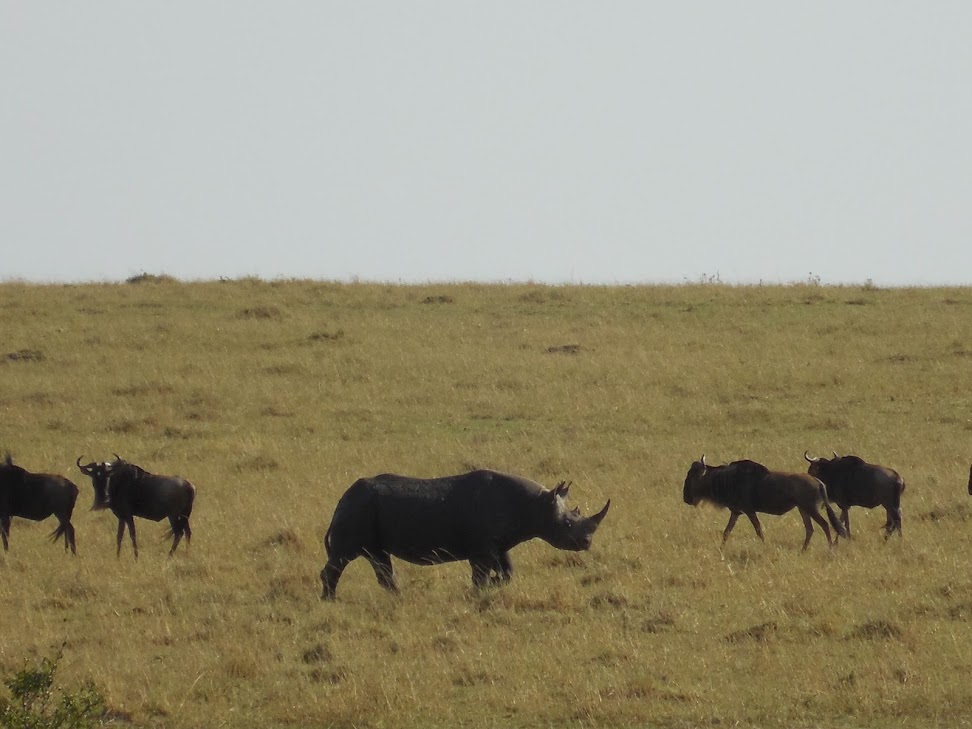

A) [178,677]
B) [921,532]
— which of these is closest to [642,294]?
[921,532]

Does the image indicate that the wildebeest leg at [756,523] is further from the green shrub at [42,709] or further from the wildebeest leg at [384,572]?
the green shrub at [42,709]

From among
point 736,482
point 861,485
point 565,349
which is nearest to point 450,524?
point 736,482

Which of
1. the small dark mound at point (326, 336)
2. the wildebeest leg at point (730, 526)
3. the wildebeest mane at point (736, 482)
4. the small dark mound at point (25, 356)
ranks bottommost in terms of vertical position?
the wildebeest leg at point (730, 526)

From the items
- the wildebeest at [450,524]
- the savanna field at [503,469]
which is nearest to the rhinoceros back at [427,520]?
the wildebeest at [450,524]

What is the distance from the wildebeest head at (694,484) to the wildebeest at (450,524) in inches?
113

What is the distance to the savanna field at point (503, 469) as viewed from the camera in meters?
9.07

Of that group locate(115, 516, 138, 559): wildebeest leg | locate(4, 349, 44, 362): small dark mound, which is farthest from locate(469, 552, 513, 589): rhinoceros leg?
locate(4, 349, 44, 362): small dark mound

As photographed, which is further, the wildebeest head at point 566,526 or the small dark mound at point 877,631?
the wildebeest head at point 566,526

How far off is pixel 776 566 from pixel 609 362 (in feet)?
39.4

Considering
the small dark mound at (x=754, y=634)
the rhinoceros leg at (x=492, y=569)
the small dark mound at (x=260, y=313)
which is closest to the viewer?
Answer: the small dark mound at (x=754, y=634)

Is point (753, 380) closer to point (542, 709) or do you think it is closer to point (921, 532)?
point (921, 532)

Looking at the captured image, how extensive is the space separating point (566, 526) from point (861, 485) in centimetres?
366

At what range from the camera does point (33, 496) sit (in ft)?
45.4

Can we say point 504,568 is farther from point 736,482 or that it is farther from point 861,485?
point 861,485
